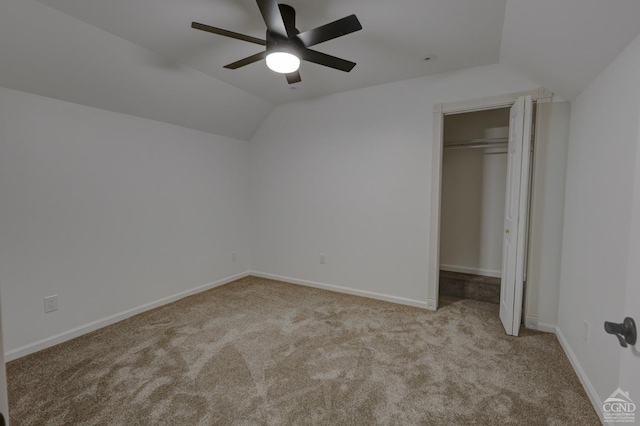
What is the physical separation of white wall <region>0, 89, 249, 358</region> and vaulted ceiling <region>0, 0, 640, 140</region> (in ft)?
0.92

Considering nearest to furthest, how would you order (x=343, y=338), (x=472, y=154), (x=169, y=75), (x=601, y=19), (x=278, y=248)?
(x=601, y=19), (x=343, y=338), (x=169, y=75), (x=472, y=154), (x=278, y=248)

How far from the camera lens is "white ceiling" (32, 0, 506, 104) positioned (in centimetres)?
196

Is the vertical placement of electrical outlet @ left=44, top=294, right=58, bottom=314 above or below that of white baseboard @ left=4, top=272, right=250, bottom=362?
above

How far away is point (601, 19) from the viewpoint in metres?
1.48

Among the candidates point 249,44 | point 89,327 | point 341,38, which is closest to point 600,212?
point 341,38

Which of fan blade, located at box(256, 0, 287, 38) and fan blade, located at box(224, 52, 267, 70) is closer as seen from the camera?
fan blade, located at box(256, 0, 287, 38)

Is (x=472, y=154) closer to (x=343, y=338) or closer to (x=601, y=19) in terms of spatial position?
(x=601, y=19)

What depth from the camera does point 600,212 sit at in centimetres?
185

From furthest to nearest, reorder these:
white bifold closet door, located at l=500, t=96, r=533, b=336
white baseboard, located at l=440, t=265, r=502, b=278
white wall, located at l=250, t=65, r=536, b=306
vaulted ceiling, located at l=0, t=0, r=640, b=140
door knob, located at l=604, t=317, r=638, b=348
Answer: white baseboard, located at l=440, t=265, r=502, b=278
white wall, located at l=250, t=65, r=536, b=306
white bifold closet door, located at l=500, t=96, r=533, b=336
vaulted ceiling, located at l=0, t=0, r=640, b=140
door knob, located at l=604, t=317, r=638, b=348

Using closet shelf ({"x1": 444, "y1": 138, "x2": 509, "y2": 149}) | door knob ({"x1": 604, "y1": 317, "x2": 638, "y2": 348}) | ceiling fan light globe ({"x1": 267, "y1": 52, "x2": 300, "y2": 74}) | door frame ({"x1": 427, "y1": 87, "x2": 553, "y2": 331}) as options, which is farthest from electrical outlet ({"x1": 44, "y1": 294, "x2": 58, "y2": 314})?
closet shelf ({"x1": 444, "y1": 138, "x2": 509, "y2": 149})

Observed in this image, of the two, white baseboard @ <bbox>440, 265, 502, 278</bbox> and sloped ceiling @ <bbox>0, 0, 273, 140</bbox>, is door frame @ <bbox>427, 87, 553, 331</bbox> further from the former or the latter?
sloped ceiling @ <bbox>0, 0, 273, 140</bbox>

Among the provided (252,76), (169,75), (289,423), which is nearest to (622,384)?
(289,423)

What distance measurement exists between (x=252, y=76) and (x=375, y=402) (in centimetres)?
311

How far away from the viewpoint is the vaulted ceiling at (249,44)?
5.84ft
